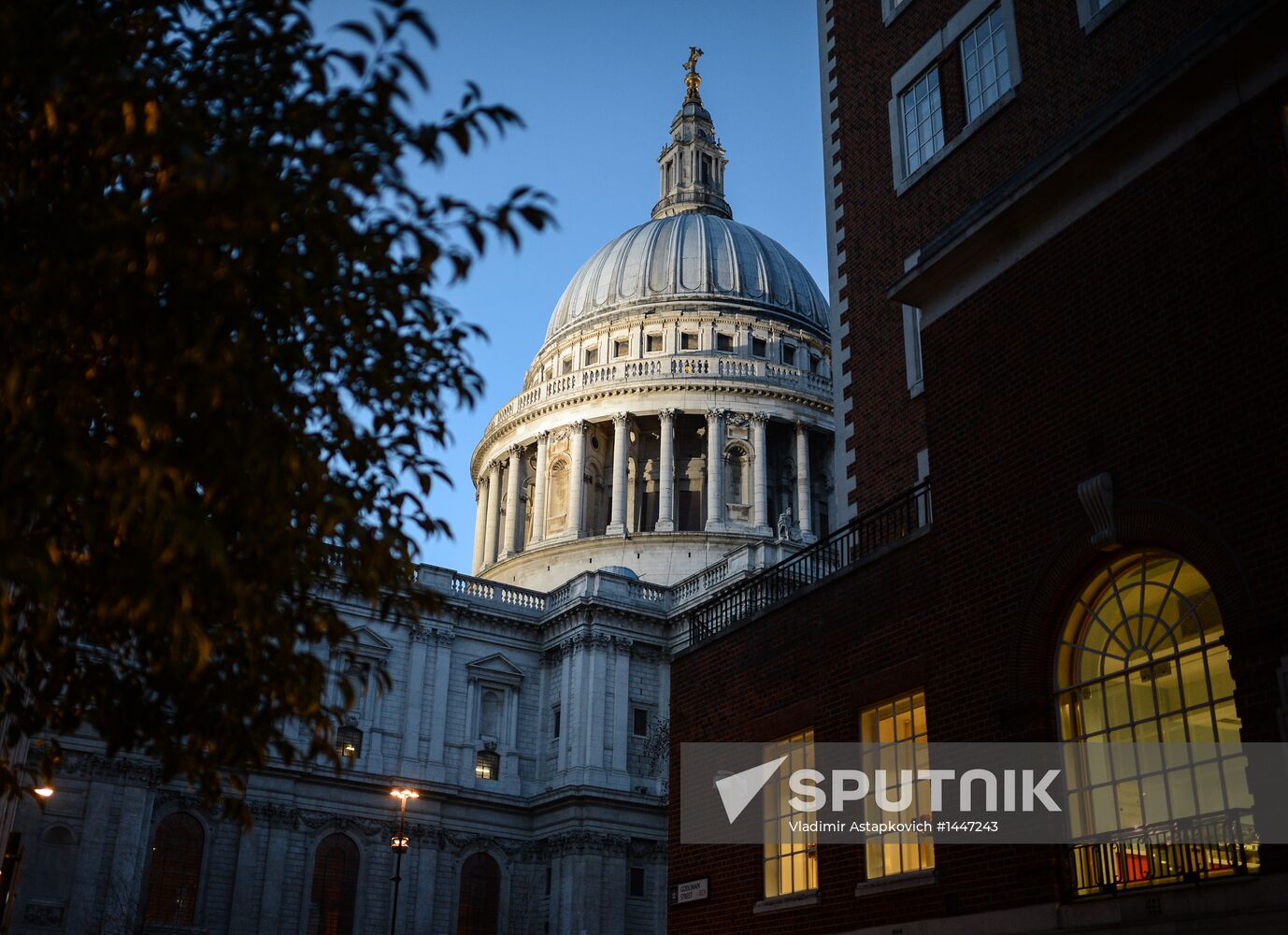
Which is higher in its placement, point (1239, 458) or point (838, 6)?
point (838, 6)

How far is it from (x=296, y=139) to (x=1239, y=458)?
9002 millimetres

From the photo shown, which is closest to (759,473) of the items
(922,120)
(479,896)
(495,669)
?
(495,669)

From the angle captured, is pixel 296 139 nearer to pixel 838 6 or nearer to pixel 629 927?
pixel 838 6

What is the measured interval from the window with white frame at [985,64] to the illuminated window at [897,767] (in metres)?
9.52

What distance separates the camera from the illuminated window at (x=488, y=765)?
5944 centimetres

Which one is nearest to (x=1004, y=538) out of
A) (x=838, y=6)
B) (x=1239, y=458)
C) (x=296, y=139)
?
(x=1239, y=458)

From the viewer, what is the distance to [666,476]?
77.8 meters

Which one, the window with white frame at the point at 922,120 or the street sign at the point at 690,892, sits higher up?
the window with white frame at the point at 922,120

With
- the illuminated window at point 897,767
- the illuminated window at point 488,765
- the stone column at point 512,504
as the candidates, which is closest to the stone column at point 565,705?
the illuminated window at point 488,765

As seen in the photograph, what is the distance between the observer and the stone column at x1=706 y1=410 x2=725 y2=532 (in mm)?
76000

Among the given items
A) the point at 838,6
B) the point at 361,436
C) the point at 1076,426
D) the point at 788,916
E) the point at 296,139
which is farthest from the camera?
the point at 838,6

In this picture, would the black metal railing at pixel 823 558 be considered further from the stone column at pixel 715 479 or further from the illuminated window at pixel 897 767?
the stone column at pixel 715 479

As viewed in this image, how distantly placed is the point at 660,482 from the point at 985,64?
59.0 metres

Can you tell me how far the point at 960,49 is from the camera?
842 inches
